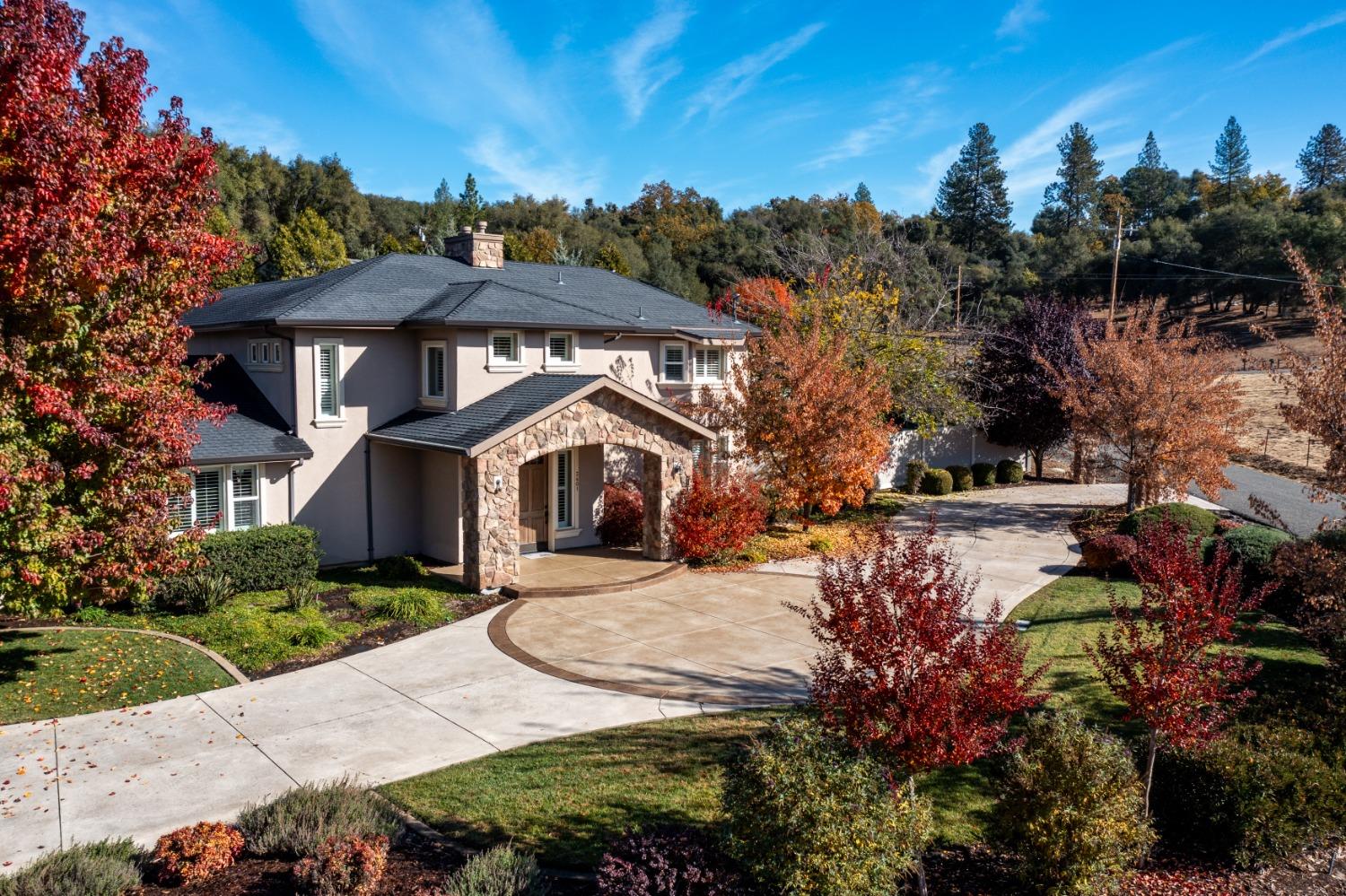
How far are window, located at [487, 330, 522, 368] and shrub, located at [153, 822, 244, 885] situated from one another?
1305 cm

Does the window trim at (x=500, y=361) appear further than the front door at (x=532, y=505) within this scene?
No

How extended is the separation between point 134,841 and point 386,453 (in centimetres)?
1202

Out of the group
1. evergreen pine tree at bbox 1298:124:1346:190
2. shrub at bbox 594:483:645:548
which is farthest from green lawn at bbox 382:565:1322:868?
evergreen pine tree at bbox 1298:124:1346:190

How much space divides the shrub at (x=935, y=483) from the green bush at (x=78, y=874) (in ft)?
81.5

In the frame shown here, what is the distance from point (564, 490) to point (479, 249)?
7984mm

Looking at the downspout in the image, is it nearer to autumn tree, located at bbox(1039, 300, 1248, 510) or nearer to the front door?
the front door

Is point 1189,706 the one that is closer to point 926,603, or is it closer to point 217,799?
point 926,603

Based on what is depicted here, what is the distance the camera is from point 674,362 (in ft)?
80.4

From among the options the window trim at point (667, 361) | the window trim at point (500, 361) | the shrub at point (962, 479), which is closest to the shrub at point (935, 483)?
the shrub at point (962, 479)

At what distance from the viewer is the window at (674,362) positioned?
2420 centimetres

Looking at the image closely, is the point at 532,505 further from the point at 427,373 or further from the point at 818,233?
the point at 818,233

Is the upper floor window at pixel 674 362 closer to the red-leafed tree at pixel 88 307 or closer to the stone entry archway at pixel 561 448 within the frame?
the stone entry archway at pixel 561 448

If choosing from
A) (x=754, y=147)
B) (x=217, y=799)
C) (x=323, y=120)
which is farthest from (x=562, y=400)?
(x=754, y=147)

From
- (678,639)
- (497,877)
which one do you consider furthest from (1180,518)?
(497,877)
